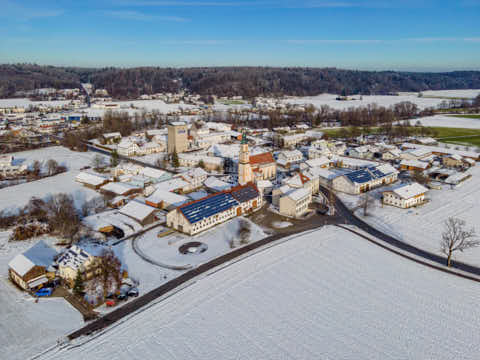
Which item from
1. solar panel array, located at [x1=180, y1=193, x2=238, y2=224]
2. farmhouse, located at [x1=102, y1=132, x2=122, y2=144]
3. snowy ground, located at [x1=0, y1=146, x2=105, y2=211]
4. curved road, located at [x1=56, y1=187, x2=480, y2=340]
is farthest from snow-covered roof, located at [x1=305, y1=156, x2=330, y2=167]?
farmhouse, located at [x1=102, y1=132, x2=122, y2=144]

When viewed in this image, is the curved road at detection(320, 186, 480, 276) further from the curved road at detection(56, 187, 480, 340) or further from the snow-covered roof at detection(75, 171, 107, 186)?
the snow-covered roof at detection(75, 171, 107, 186)

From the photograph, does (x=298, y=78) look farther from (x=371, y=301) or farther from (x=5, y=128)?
(x=371, y=301)

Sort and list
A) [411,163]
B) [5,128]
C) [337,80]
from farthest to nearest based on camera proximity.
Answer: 1. [337,80]
2. [5,128]
3. [411,163]

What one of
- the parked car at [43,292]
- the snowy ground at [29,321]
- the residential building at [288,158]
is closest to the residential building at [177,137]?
the residential building at [288,158]

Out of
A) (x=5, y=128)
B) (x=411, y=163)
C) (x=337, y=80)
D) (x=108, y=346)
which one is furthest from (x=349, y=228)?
(x=337, y=80)

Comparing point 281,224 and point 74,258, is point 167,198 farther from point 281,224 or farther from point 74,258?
point 74,258
